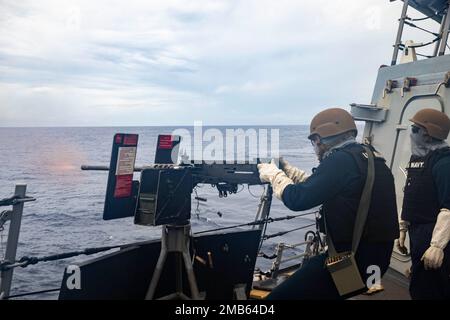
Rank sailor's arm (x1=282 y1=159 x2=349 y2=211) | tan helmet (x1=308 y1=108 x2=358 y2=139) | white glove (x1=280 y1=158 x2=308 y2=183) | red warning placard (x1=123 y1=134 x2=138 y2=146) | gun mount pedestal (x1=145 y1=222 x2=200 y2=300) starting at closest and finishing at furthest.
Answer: sailor's arm (x1=282 y1=159 x2=349 y2=211) < tan helmet (x1=308 y1=108 x2=358 y2=139) < red warning placard (x1=123 y1=134 x2=138 y2=146) < gun mount pedestal (x1=145 y1=222 x2=200 y2=300) < white glove (x1=280 y1=158 x2=308 y2=183)

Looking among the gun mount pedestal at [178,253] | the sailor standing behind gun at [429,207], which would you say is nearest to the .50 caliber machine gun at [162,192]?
the gun mount pedestal at [178,253]

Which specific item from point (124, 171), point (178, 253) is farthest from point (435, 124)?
point (124, 171)

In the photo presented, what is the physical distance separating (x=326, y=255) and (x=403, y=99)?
376 centimetres

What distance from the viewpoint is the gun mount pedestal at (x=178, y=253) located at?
141 inches

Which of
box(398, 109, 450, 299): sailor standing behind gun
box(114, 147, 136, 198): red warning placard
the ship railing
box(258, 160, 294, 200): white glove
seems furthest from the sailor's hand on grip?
the ship railing

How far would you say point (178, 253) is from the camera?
381 cm

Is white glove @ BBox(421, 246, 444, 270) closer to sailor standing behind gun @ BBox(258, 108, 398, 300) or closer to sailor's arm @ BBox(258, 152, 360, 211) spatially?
sailor standing behind gun @ BBox(258, 108, 398, 300)

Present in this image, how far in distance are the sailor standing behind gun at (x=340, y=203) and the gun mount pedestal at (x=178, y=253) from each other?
34.1 inches

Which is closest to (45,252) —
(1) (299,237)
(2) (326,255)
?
(1) (299,237)

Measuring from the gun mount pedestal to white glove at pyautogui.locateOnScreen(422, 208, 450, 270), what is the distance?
2013 mm

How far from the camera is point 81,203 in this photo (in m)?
24.4

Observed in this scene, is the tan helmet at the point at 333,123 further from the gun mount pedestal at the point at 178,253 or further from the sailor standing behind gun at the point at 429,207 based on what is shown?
the gun mount pedestal at the point at 178,253

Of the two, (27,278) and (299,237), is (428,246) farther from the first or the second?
(299,237)

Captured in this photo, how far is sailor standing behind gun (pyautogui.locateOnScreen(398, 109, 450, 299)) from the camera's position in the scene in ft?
11.0
